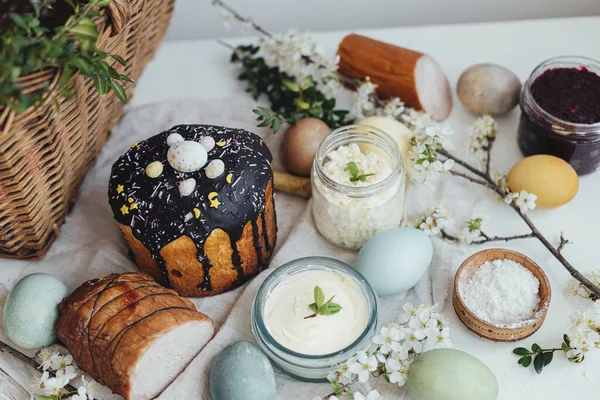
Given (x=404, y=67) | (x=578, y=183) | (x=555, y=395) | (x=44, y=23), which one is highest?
(x=44, y=23)

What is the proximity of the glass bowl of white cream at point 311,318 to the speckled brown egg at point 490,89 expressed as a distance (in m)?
0.52

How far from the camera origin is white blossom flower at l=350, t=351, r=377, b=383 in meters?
1.01

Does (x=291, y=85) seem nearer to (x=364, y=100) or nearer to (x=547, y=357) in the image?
(x=364, y=100)

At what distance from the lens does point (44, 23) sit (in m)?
1.03

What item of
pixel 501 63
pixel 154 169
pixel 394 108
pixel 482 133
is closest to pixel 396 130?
pixel 394 108

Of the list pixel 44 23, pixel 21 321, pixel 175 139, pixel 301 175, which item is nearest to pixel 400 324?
pixel 301 175

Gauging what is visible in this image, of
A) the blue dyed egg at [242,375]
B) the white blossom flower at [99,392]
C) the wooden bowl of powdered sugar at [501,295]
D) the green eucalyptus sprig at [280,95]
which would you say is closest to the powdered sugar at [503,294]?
the wooden bowl of powdered sugar at [501,295]

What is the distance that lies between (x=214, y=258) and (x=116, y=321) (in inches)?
7.8

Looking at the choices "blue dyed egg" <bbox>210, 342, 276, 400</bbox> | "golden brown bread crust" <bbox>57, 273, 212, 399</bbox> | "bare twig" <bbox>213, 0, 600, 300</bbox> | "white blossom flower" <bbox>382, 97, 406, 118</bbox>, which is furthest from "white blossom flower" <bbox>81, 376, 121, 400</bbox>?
"white blossom flower" <bbox>382, 97, 406, 118</bbox>

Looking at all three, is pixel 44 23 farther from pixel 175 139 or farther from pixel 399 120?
pixel 399 120

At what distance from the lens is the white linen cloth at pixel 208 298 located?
1133 mm

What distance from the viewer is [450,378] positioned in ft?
3.29

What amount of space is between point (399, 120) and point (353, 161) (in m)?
0.23

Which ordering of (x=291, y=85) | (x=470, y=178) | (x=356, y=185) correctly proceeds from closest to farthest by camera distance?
(x=356, y=185)
(x=470, y=178)
(x=291, y=85)
